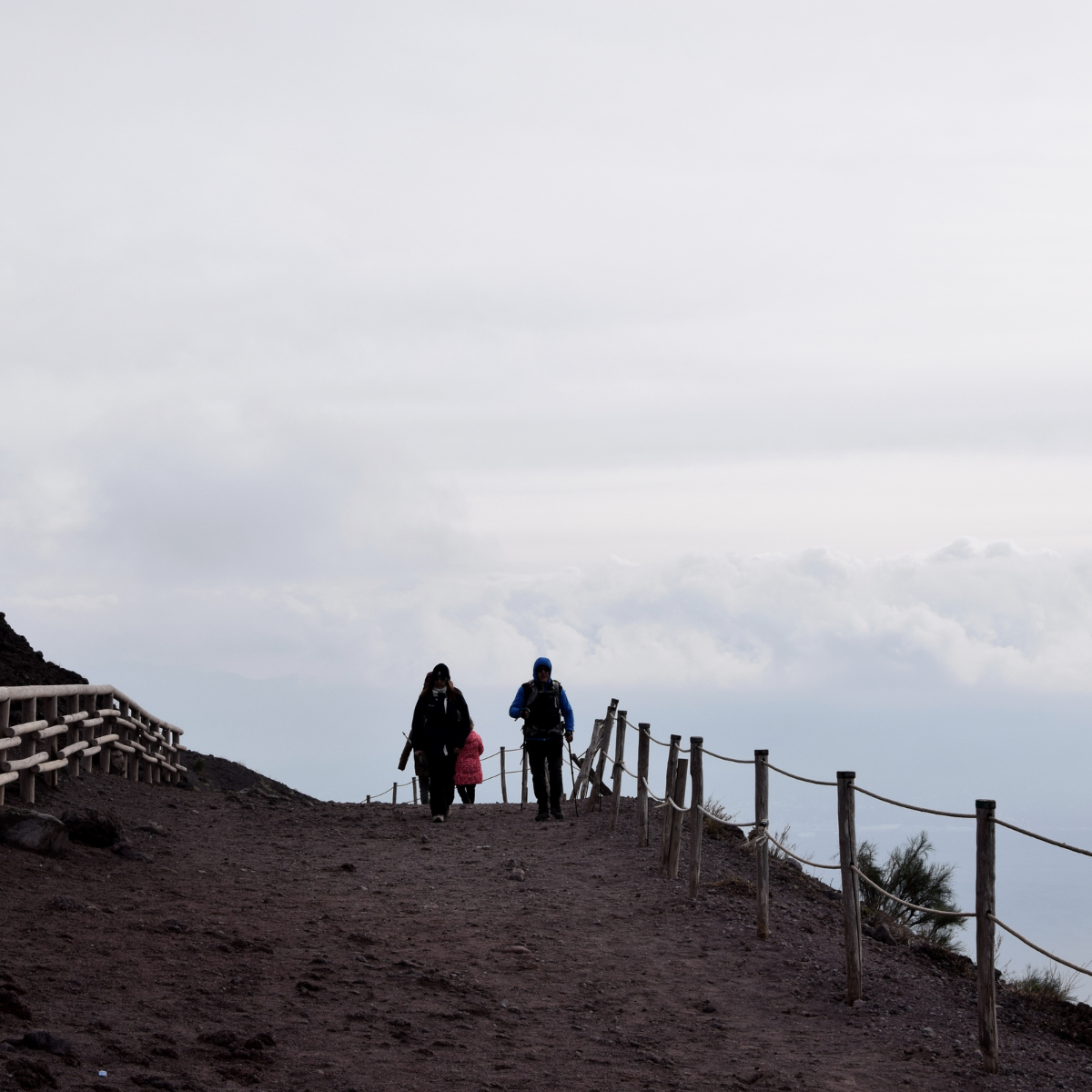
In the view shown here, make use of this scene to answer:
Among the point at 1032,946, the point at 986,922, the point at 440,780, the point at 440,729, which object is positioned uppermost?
the point at 440,729

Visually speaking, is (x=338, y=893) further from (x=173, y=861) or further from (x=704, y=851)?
(x=704, y=851)

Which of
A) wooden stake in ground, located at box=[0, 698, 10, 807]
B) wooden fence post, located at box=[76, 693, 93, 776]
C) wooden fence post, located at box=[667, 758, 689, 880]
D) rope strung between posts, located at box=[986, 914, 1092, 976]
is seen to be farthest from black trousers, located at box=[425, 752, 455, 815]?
rope strung between posts, located at box=[986, 914, 1092, 976]

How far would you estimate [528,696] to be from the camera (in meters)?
14.2

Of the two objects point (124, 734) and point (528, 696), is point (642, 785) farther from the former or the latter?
point (124, 734)

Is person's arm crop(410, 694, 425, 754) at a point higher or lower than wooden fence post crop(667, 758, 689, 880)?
higher

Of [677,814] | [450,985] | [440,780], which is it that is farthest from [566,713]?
[450,985]

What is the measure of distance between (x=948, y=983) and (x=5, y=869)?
22.7 ft

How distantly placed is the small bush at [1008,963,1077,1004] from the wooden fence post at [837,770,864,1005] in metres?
3.70

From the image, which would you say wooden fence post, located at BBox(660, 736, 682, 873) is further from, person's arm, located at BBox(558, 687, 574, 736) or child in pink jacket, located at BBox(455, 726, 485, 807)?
child in pink jacket, located at BBox(455, 726, 485, 807)

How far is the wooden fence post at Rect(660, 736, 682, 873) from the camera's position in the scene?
36.6ft

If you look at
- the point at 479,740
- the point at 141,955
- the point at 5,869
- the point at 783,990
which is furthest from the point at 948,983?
the point at 479,740

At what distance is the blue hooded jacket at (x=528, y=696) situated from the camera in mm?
14234

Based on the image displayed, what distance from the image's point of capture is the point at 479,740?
56.1 ft

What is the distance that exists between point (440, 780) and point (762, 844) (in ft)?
23.1
